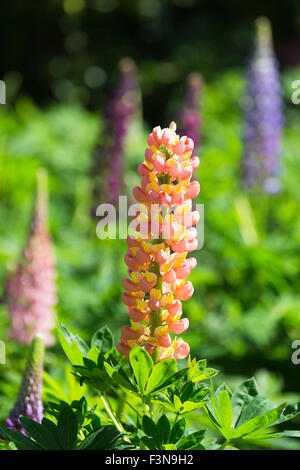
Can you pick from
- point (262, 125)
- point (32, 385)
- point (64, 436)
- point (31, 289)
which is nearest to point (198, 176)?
point (262, 125)

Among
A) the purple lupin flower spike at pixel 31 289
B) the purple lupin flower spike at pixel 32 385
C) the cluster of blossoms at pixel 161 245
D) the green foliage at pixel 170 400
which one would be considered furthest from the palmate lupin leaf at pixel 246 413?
the purple lupin flower spike at pixel 31 289

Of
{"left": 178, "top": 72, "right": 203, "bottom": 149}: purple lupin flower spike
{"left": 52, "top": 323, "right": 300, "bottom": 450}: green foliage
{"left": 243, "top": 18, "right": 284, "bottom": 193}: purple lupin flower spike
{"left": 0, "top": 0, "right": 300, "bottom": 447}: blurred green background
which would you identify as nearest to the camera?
{"left": 52, "top": 323, "right": 300, "bottom": 450}: green foliage

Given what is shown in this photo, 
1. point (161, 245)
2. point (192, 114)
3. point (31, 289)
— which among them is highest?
point (192, 114)

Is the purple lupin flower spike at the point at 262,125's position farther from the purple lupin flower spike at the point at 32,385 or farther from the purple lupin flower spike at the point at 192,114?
the purple lupin flower spike at the point at 32,385

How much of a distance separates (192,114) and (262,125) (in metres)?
0.61

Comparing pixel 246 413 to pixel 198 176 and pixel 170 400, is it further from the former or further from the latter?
pixel 198 176

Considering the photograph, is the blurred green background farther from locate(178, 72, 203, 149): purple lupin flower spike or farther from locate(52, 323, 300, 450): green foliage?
locate(52, 323, 300, 450): green foliage

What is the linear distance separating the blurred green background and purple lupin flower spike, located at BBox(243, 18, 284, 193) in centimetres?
14

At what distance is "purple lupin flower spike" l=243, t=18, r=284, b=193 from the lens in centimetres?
347

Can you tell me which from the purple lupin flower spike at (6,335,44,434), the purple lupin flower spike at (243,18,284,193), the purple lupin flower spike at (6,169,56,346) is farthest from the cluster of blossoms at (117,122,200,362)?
the purple lupin flower spike at (243,18,284,193)

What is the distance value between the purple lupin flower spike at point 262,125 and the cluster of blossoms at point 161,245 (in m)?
2.48

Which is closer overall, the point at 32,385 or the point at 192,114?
the point at 32,385

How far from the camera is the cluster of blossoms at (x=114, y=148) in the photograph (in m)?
3.31

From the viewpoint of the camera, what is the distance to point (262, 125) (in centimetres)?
348
